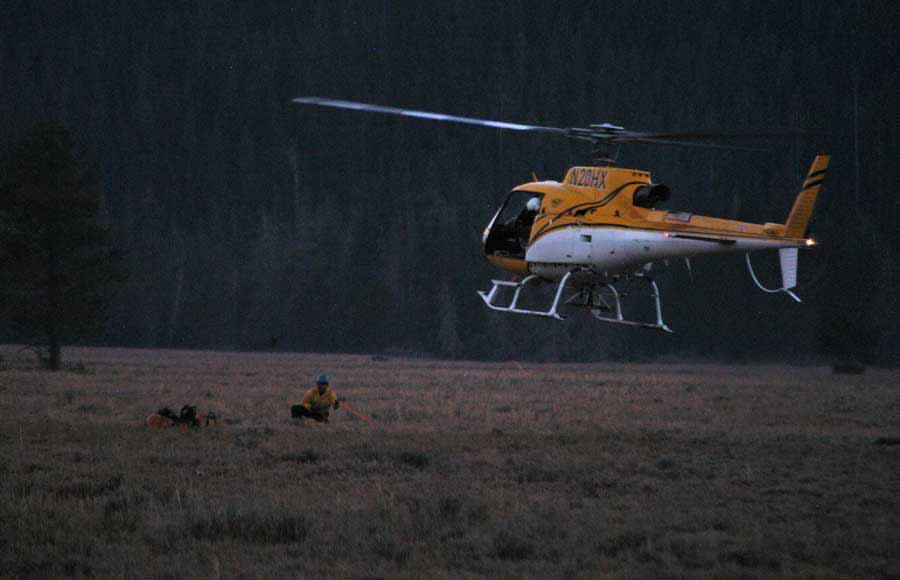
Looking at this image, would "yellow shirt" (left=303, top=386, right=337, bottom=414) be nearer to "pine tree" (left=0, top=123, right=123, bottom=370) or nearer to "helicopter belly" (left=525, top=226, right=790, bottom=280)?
"helicopter belly" (left=525, top=226, right=790, bottom=280)

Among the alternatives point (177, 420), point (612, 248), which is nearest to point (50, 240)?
point (177, 420)

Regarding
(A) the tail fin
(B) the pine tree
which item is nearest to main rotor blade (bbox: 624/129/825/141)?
(A) the tail fin

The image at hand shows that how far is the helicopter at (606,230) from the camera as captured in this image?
16.8 m

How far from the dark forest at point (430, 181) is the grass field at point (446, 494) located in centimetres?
2363

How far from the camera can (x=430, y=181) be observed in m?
110

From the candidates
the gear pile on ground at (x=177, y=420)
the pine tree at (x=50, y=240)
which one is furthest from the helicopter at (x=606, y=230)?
the pine tree at (x=50, y=240)

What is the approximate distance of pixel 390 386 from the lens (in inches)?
1303

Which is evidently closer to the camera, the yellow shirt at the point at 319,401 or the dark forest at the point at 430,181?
the yellow shirt at the point at 319,401

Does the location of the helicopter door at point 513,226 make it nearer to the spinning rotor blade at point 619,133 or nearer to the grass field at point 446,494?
the spinning rotor blade at point 619,133

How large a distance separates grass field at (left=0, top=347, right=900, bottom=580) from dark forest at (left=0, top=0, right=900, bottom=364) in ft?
77.5

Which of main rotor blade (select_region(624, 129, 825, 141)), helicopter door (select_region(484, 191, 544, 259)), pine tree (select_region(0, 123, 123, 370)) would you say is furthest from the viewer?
pine tree (select_region(0, 123, 123, 370))

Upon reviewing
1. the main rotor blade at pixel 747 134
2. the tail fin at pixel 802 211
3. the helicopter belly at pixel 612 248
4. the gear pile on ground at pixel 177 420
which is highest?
the main rotor blade at pixel 747 134

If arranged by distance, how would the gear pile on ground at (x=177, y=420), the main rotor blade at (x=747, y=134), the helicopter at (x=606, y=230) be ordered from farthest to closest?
the gear pile on ground at (x=177, y=420)
the helicopter at (x=606, y=230)
the main rotor blade at (x=747, y=134)

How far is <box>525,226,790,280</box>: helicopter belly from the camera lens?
17.3 m
